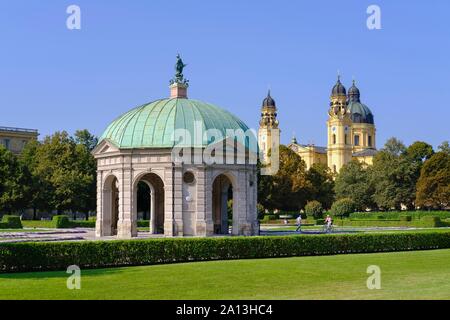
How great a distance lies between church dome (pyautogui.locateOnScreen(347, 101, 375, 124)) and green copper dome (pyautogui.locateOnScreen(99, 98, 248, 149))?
138 m

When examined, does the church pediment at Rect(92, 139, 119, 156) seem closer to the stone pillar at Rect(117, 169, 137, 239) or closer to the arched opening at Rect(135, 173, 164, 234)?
the stone pillar at Rect(117, 169, 137, 239)

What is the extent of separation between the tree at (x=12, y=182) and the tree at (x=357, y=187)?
55.9 meters

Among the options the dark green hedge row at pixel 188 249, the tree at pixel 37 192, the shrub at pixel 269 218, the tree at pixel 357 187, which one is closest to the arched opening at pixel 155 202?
the dark green hedge row at pixel 188 249

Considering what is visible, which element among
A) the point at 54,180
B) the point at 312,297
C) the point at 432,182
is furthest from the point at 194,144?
the point at 432,182

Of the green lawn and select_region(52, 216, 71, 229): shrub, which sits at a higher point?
select_region(52, 216, 71, 229): shrub

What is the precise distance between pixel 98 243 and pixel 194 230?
16.1 meters

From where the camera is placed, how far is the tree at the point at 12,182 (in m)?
83.2

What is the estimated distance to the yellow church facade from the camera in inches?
6831

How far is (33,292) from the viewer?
850 inches

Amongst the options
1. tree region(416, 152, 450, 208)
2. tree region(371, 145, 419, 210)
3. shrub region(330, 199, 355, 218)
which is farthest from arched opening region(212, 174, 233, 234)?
tree region(371, 145, 419, 210)

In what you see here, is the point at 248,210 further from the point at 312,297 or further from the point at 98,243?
the point at 312,297

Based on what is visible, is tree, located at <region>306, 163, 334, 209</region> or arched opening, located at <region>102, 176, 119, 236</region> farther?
tree, located at <region>306, 163, 334, 209</region>

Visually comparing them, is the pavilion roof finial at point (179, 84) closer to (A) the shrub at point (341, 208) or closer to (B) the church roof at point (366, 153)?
(A) the shrub at point (341, 208)

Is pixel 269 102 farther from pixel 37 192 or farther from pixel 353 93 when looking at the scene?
pixel 37 192
